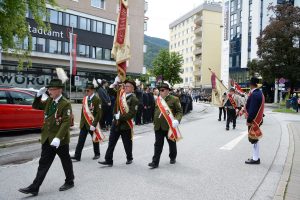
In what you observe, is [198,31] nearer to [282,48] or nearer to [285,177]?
[282,48]

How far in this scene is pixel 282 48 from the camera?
45594 mm

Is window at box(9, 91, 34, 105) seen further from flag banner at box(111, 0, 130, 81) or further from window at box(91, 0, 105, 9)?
window at box(91, 0, 105, 9)

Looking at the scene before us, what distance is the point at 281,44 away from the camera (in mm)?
45469

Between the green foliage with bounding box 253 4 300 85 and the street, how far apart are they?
36.6m

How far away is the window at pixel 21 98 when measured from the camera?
12156 millimetres

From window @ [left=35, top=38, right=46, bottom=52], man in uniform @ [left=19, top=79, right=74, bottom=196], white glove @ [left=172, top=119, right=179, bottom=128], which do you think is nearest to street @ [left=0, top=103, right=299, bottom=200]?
man in uniform @ [left=19, top=79, right=74, bottom=196]

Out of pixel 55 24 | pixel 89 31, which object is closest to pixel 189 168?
pixel 55 24

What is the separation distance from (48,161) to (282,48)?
43.9 metres

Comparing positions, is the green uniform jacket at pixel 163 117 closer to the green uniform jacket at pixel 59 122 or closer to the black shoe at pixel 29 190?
the green uniform jacket at pixel 59 122

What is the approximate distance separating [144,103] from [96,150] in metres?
8.98

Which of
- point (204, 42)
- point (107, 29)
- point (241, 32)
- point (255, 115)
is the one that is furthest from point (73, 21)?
point (204, 42)

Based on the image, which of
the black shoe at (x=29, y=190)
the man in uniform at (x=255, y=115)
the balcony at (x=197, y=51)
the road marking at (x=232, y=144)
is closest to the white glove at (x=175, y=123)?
the man in uniform at (x=255, y=115)

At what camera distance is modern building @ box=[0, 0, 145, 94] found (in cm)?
3388

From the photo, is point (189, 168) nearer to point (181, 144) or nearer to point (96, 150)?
point (96, 150)
